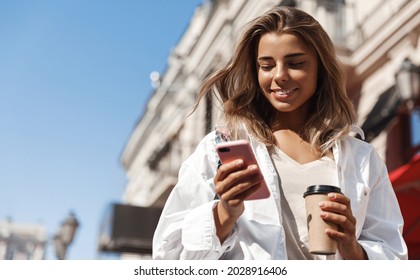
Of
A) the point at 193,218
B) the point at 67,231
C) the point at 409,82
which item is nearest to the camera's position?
the point at 193,218

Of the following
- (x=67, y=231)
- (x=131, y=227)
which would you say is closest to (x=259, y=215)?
(x=67, y=231)

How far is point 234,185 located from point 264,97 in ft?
1.66

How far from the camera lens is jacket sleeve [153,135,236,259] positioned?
1.47 m

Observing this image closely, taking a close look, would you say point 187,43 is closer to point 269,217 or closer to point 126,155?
point 126,155

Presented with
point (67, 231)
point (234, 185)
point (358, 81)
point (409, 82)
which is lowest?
point (67, 231)

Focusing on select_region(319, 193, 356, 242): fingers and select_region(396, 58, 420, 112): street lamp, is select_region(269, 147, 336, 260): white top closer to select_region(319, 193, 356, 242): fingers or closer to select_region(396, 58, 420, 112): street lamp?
select_region(319, 193, 356, 242): fingers

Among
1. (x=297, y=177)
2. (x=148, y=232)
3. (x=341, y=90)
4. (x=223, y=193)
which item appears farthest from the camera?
(x=148, y=232)

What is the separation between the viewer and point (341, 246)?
1462 millimetres

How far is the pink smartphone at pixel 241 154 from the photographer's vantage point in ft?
4.49

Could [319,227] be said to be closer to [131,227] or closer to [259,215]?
[259,215]

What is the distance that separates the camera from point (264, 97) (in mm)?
1828

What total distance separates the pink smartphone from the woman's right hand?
0.4 inches

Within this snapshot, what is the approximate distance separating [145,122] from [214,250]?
81.7 feet

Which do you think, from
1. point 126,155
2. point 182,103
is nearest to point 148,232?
point 182,103
